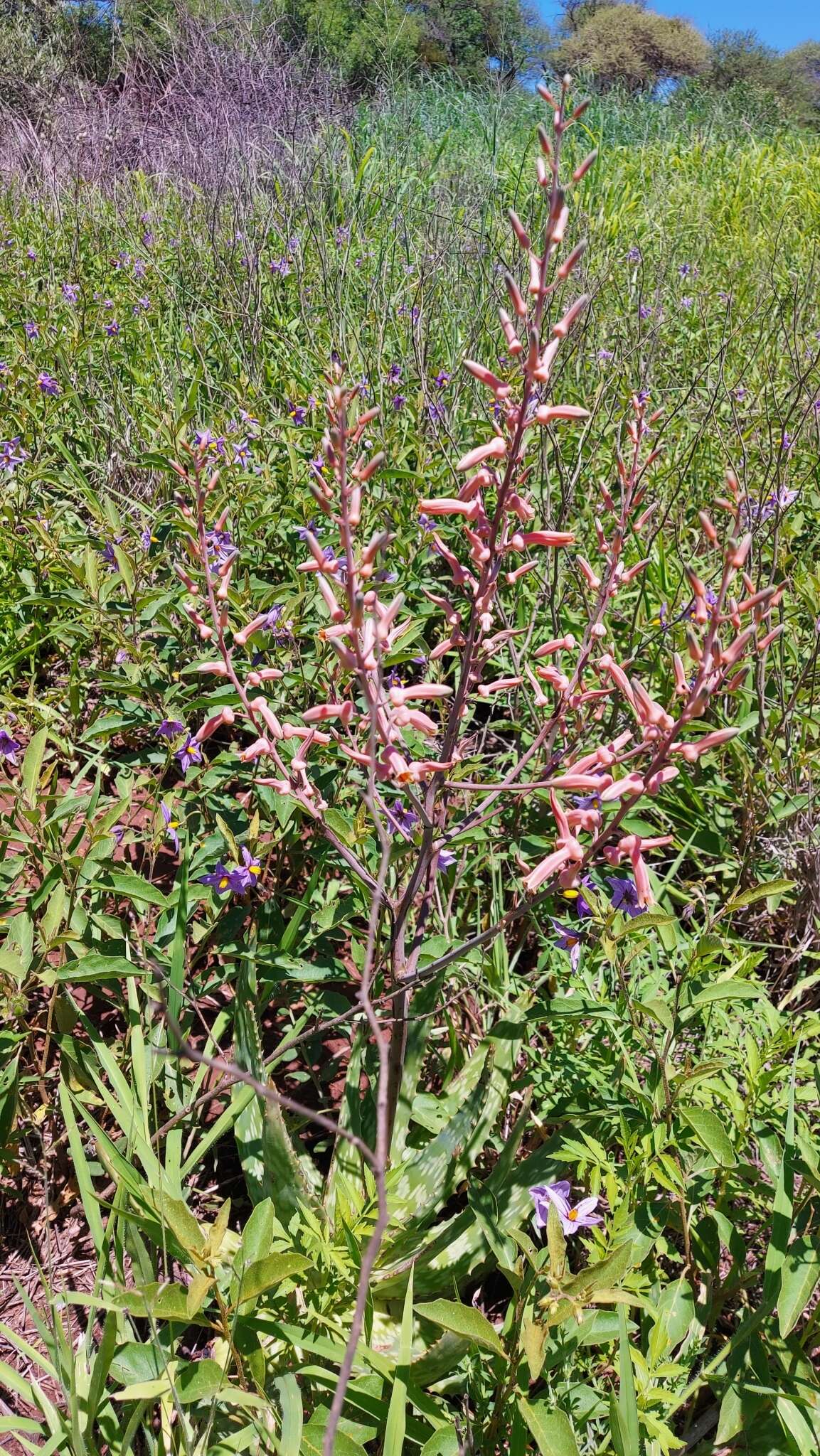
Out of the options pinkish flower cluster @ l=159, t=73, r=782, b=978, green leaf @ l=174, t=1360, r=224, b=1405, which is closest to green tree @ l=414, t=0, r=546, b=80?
pinkish flower cluster @ l=159, t=73, r=782, b=978

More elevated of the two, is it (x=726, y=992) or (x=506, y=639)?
(x=506, y=639)

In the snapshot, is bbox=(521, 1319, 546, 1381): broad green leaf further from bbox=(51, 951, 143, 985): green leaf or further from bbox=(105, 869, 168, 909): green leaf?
bbox=(105, 869, 168, 909): green leaf

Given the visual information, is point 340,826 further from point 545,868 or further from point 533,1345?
point 533,1345

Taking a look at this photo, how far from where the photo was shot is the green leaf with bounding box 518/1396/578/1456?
3.50 ft

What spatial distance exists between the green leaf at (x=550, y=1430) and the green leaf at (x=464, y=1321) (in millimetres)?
Result: 67

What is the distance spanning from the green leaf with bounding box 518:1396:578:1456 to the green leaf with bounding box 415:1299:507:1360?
0.22ft

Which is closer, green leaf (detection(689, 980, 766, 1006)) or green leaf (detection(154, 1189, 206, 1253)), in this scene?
green leaf (detection(154, 1189, 206, 1253))

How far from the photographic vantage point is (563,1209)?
1.32m

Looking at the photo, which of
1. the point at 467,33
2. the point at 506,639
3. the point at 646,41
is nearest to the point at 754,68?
the point at 646,41

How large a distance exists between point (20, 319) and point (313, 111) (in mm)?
3867

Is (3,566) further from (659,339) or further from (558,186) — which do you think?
(659,339)

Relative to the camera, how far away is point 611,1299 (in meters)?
1.12

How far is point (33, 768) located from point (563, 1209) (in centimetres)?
114

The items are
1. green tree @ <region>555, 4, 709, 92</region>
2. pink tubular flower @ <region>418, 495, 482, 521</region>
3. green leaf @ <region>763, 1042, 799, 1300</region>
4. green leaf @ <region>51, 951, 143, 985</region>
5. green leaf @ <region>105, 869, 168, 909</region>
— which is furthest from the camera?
green tree @ <region>555, 4, 709, 92</region>
